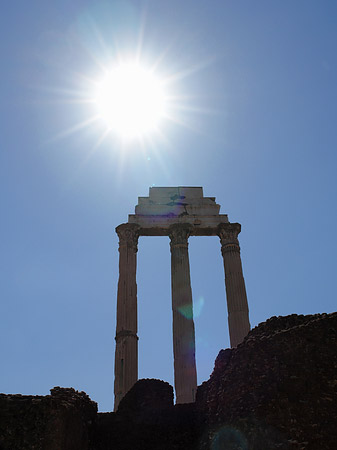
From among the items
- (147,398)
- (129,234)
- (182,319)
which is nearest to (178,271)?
(182,319)

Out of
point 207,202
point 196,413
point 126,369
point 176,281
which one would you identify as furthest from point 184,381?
point 207,202

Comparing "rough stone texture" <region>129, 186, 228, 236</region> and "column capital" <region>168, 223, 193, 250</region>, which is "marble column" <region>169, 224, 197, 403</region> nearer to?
"column capital" <region>168, 223, 193, 250</region>

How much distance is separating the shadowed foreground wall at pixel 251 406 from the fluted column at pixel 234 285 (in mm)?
10517

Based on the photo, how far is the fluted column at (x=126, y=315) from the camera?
24.7m

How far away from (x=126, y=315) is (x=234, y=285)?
241 inches

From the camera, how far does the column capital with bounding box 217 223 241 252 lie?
1174 inches

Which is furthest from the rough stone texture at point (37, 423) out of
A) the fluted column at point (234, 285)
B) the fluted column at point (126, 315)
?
the fluted column at point (234, 285)

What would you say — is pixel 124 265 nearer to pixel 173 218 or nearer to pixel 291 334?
pixel 173 218

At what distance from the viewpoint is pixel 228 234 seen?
30156mm

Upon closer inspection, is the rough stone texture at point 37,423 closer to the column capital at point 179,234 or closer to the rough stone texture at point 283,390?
the rough stone texture at point 283,390

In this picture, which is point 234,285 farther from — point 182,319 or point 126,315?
point 126,315

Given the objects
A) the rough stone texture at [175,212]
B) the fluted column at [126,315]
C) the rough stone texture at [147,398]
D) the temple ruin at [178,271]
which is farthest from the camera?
the rough stone texture at [175,212]

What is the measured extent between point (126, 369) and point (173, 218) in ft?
30.7

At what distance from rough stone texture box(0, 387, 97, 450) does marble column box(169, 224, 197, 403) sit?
34.7ft
